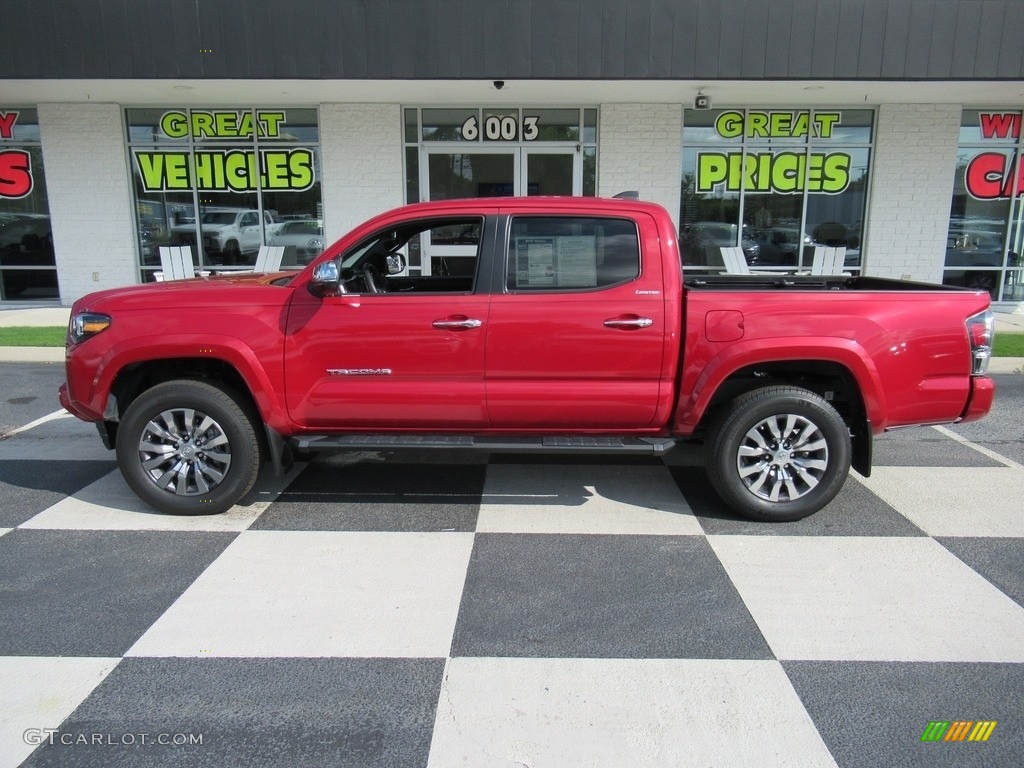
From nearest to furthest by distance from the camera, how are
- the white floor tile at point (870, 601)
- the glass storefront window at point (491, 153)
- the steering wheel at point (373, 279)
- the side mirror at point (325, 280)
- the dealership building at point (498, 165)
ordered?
the white floor tile at point (870, 601) → the side mirror at point (325, 280) → the steering wheel at point (373, 279) → the dealership building at point (498, 165) → the glass storefront window at point (491, 153)

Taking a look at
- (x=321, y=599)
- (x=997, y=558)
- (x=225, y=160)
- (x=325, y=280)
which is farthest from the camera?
(x=225, y=160)

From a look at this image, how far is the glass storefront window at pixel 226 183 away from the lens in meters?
12.9

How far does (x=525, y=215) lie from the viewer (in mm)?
4805

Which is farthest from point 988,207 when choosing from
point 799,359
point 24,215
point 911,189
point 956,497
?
point 24,215

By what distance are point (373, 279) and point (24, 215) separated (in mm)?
11302

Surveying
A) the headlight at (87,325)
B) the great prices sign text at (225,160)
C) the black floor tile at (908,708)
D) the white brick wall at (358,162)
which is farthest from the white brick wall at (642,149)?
the black floor tile at (908,708)

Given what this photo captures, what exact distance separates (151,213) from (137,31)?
144 inches

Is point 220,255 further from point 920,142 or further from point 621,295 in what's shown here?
point 920,142

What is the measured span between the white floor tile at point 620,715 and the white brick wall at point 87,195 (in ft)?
40.9

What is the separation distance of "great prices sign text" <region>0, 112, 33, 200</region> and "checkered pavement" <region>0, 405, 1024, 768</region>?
394 inches

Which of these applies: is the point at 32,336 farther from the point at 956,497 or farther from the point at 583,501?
the point at 956,497

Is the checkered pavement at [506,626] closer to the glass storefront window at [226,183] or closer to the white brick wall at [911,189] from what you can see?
the glass storefront window at [226,183]

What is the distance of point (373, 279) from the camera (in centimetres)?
534

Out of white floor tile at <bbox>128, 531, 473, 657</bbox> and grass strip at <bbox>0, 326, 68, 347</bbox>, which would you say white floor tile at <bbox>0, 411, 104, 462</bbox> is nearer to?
white floor tile at <bbox>128, 531, 473, 657</bbox>
